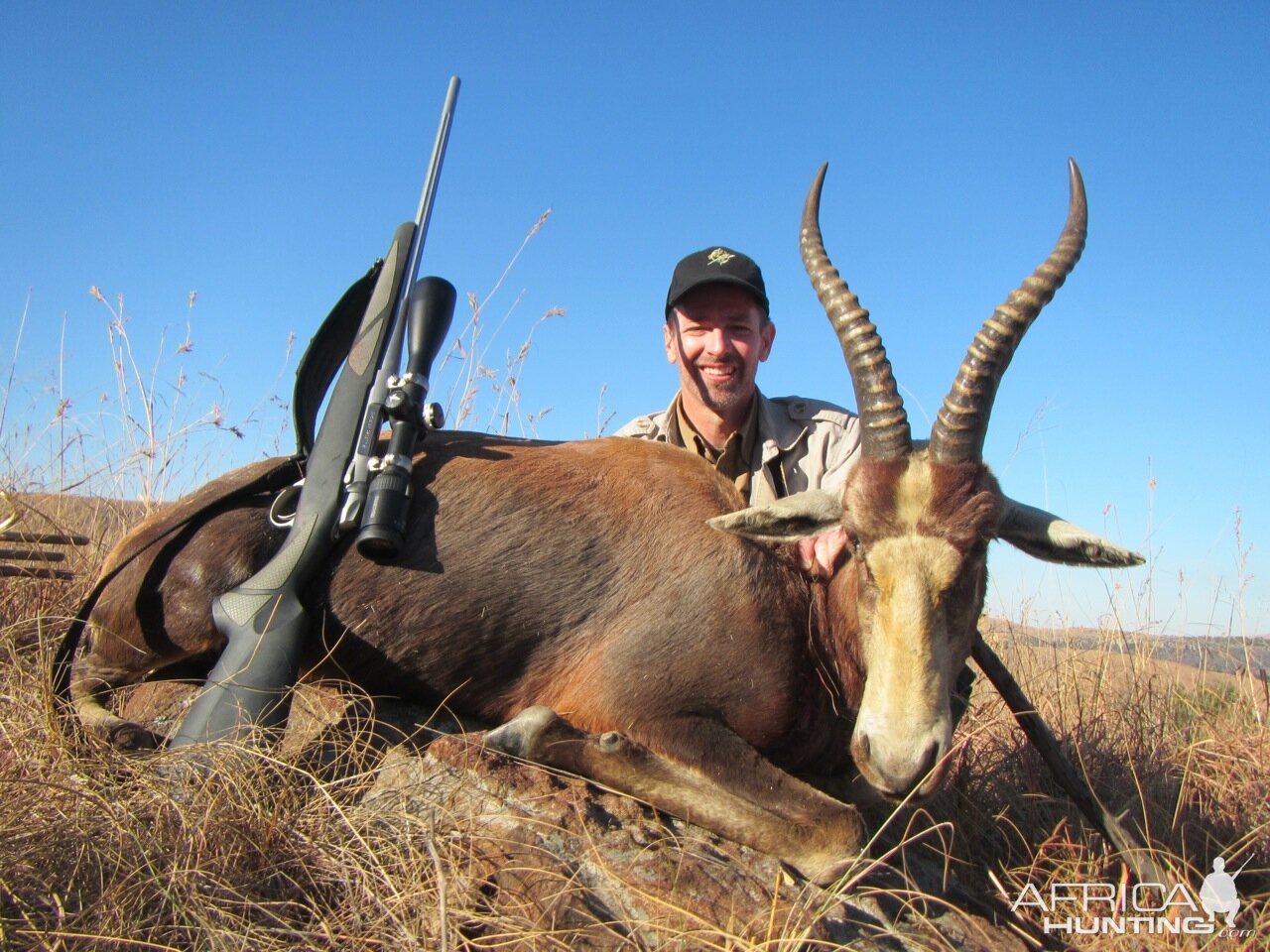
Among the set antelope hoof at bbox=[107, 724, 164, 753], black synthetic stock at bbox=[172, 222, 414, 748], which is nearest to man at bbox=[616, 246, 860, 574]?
black synthetic stock at bbox=[172, 222, 414, 748]

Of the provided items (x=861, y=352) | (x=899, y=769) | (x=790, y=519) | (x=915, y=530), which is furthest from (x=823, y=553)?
(x=899, y=769)

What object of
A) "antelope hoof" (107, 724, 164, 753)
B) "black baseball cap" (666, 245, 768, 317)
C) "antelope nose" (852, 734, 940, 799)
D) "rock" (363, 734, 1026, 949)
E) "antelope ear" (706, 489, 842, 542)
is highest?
"black baseball cap" (666, 245, 768, 317)

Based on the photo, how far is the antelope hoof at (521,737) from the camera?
337 cm

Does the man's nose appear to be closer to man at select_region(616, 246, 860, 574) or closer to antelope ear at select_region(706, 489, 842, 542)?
man at select_region(616, 246, 860, 574)

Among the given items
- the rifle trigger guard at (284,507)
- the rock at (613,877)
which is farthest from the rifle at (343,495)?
the rock at (613,877)

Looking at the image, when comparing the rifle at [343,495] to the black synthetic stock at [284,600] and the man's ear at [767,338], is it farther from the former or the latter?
the man's ear at [767,338]

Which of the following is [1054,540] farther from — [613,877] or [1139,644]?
[1139,644]

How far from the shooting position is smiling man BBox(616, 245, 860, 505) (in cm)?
580

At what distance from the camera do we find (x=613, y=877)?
279cm

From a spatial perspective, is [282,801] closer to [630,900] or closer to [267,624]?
[267,624]

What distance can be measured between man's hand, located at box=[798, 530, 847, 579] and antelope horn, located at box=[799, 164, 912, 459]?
1.48ft

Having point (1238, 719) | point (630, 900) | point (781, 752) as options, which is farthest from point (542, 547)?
point (1238, 719)

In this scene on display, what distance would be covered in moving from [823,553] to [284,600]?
7.50 ft

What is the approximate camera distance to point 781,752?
153 inches
